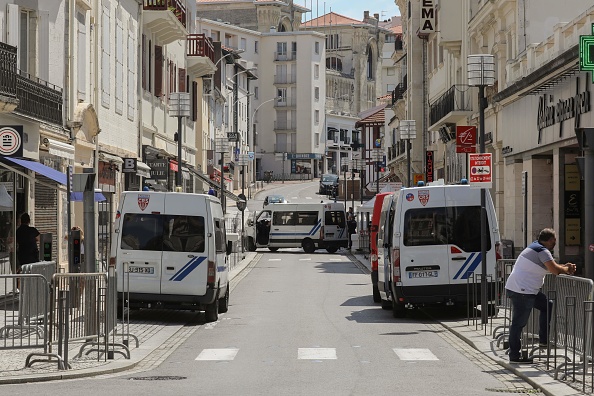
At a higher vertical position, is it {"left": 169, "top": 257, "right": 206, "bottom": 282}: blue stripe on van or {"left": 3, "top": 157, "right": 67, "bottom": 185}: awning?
{"left": 3, "top": 157, "right": 67, "bottom": 185}: awning

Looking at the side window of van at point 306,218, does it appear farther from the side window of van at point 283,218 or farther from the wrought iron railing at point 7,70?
the wrought iron railing at point 7,70

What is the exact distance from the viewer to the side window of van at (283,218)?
214 feet

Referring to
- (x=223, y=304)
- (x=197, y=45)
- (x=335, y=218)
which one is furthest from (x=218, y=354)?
(x=335, y=218)

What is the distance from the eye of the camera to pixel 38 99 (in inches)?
1170

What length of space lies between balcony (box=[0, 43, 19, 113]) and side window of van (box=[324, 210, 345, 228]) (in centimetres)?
3994

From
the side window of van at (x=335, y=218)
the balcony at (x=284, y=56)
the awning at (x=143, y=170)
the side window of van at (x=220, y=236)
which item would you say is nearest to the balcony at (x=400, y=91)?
the side window of van at (x=335, y=218)

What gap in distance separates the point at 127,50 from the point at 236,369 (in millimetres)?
29007

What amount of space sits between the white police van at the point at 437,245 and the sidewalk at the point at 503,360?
2.49 feet

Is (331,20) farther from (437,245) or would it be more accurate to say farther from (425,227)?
(437,245)

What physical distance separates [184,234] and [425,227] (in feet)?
14.2

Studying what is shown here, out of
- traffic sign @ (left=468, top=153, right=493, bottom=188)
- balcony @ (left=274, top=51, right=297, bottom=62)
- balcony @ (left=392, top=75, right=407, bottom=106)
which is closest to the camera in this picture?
traffic sign @ (left=468, top=153, right=493, bottom=188)

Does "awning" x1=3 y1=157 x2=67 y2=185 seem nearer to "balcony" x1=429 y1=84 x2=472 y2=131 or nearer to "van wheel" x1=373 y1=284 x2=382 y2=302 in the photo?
"van wheel" x1=373 y1=284 x2=382 y2=302

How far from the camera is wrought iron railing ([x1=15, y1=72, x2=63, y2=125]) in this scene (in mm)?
27913

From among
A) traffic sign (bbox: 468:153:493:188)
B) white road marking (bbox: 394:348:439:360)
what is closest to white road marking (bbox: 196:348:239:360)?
white road marking (bbox: 394:348:439:360)
